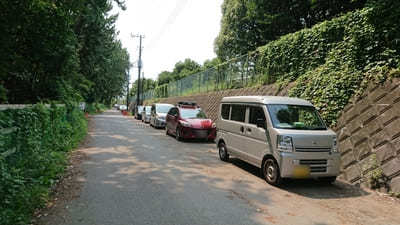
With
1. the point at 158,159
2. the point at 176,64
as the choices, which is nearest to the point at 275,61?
the point at 158,159

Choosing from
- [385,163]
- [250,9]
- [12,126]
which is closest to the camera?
[12,126]

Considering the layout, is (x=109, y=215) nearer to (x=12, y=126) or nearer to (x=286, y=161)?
(x=12, y=126)

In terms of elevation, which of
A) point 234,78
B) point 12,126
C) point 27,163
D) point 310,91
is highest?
point 234,78

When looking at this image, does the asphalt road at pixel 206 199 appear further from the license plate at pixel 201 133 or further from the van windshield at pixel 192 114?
the van windshield at pixel 192 114

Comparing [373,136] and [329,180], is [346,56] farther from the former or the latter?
[329,180]

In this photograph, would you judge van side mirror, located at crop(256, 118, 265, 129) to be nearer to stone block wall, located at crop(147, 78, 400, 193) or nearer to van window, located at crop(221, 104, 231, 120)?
van window, located at crop(221, 104, 231, 120)

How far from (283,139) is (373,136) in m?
2.51

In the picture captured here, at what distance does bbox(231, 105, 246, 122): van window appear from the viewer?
25.0 feet

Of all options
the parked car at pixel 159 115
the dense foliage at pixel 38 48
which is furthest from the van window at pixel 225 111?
the parked car at pixel 159 115

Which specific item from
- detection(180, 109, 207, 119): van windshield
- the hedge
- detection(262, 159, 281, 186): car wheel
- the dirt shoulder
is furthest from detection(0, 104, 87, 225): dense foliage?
the hedge

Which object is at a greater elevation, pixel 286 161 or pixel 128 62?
pixel 128 62

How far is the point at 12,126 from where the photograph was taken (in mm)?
4828

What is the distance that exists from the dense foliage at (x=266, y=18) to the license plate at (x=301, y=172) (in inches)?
639

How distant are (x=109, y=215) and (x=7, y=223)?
1.29m
